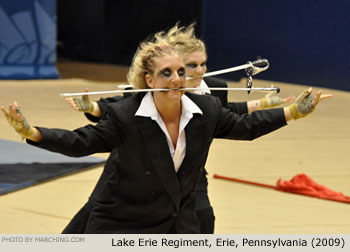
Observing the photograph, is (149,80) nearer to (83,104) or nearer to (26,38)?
(83,104)

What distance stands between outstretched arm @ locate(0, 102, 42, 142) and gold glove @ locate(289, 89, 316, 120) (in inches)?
48.2

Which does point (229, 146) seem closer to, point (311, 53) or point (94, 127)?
point (94, 127)

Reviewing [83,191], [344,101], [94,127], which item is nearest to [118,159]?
[94,127]

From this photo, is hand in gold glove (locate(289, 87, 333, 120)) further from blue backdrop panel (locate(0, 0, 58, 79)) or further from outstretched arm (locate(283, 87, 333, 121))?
blue backdrop panel (locate(0, 0, 58, 79))

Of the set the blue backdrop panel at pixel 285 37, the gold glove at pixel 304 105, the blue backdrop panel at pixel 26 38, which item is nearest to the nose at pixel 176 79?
the gold glove at pixel 304 105

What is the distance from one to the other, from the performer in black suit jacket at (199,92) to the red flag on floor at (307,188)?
5.06 feet

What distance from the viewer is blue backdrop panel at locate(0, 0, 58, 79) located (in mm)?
13281

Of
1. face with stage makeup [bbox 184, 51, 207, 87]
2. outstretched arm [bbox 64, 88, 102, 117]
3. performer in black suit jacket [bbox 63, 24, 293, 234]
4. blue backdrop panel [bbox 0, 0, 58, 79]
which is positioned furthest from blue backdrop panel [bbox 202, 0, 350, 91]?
outstretched arm [bbox 64, 88, 102, 117]

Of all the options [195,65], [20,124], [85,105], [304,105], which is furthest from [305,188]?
[20,124]

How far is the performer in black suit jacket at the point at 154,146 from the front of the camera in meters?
3.38

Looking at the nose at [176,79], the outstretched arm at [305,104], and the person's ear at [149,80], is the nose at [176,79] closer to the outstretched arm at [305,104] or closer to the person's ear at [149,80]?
the person's ear at [149,80]

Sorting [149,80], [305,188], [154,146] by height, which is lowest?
[305,188]

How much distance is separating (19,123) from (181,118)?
76 centimetres

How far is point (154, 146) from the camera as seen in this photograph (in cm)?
338
